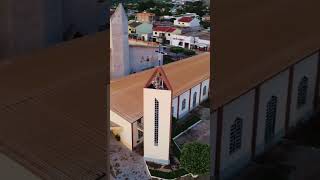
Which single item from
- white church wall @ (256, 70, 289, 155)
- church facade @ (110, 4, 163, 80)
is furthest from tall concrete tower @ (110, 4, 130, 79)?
white church wall @ (256, 70, 289, 155)

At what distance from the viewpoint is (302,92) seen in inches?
73.6

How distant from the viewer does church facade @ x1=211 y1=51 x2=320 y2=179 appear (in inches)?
65.8

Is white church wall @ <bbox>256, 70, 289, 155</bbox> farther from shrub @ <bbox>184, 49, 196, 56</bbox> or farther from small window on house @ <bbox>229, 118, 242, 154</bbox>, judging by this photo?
shrub @ <bbox>184, 49, 196, 56</bbox>

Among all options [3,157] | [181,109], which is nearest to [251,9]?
[181,109]

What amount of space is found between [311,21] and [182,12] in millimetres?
463

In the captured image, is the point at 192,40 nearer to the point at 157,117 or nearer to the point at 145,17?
the point at 145,17

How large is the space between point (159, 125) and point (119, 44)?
0.31m

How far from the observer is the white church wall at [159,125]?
1.67 m

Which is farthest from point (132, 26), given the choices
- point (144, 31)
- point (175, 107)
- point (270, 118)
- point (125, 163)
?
point (270, 118)

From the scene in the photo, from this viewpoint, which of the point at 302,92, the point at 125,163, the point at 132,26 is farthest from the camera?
the point at 302,92

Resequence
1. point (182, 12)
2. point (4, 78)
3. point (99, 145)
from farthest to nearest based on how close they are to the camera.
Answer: point (99, 145) → point (182, 12) → point (4, 78)

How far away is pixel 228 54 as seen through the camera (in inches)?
64.4

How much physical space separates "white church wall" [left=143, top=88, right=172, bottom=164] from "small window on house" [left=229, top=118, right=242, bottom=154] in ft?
0.70

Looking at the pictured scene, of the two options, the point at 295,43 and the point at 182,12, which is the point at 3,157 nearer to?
the point at 182,12
